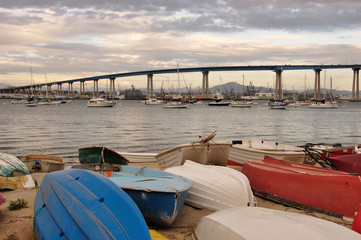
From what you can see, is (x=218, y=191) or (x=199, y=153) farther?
(x=199, y=153)

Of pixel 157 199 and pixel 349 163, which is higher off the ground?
pixel 157 199

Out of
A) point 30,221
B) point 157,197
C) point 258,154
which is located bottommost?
point 30,221

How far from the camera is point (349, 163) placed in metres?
10.1

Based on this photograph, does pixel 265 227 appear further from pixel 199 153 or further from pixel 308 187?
pixel 199 153

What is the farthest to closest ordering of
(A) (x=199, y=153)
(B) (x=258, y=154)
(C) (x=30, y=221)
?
(B) (x=258, y=154), (A) (x=199, y=153), (C) (x=30, y=221)

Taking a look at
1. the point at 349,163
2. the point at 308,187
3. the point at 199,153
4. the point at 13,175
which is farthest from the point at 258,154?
the point at 13,175

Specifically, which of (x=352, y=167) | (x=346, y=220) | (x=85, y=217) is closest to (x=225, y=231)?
(x=85, y=217)

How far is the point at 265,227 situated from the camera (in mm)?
4648

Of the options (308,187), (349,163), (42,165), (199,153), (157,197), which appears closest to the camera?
(157,197)

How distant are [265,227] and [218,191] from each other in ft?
9.71

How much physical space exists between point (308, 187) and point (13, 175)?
25.3 feet

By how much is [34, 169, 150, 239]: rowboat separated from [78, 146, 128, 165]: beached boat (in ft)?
19.0

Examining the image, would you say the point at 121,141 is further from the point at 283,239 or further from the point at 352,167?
the point at 283,239

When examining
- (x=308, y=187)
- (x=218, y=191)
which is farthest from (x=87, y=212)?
(x=308, y=187)
